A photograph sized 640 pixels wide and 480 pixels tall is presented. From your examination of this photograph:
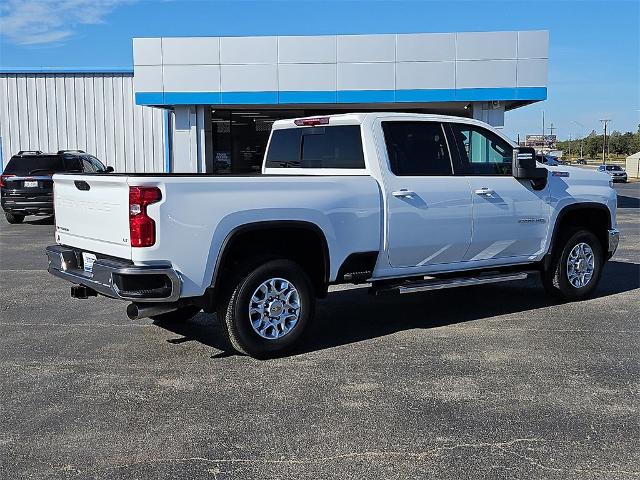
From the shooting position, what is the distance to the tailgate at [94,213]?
5.38m

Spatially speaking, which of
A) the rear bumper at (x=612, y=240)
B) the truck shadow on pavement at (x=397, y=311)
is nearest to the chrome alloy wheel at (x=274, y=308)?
the truck shadow on pavement at (x=397, y=311)

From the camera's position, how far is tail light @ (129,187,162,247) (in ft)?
17.1

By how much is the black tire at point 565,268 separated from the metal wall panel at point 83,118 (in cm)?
2350

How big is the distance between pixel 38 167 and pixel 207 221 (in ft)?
43.8

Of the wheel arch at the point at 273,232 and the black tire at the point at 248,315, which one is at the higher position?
the wheel arch at the point at 273,232

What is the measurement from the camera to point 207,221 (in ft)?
17.9

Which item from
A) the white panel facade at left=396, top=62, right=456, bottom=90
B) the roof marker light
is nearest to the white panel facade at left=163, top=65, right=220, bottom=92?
the white panel facade at left=396, top=62, right=456, bottom=90

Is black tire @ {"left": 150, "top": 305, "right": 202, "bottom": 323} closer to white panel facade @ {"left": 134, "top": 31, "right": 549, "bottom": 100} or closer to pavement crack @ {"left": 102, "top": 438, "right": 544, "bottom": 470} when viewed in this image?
pavement crack @ {"left": 102, "top": 438, "right": 544, "bottom": 470}

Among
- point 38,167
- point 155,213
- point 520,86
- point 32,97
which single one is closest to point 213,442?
point 155,213

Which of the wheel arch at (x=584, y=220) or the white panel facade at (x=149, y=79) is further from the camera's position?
the white panel facade at (x=149, y=79)

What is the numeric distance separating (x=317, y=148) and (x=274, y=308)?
6.94 ft

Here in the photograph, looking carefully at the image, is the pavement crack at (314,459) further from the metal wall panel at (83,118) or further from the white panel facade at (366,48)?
the metal wall panel at (83,118)

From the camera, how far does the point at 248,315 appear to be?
5812 millimetres

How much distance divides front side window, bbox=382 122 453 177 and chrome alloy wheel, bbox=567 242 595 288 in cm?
212
